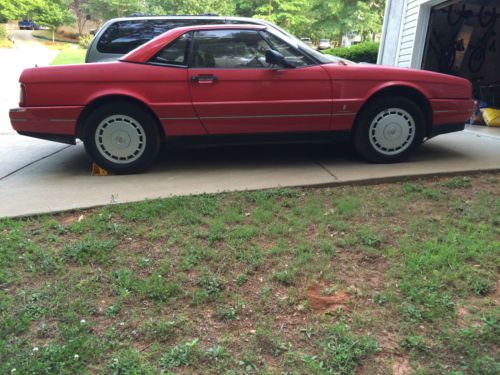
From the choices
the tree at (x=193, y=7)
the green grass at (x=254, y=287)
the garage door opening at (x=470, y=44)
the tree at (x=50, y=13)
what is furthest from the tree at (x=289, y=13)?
the green grass at (x=254, y=287)

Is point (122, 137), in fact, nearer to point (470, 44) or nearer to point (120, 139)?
point (120, 139)

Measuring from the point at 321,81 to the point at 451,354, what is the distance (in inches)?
130

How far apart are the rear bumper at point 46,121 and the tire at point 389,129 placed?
3102 mm

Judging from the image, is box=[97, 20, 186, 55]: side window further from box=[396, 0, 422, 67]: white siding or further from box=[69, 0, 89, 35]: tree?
box=[69, 0, 89, 35]: tree

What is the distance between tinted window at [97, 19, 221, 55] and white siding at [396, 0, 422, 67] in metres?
5.25

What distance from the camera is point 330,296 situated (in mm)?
2480

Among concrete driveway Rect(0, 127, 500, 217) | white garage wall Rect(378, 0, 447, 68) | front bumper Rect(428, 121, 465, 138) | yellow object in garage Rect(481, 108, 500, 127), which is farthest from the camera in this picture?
white garage wall Rect(378, 0, 447, 68)

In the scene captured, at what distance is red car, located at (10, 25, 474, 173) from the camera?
449 centimetres

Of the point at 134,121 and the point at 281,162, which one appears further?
the point at 281,162

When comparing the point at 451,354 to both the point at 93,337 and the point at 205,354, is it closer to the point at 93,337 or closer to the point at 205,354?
the point at 205,354

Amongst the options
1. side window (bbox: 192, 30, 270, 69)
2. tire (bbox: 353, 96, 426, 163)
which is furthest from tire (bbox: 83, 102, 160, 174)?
tire (bbox: 353, 96, 426, 163)

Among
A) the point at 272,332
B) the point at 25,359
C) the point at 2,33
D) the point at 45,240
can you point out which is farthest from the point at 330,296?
the point at 2,33

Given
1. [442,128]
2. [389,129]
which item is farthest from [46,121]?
[442,128]

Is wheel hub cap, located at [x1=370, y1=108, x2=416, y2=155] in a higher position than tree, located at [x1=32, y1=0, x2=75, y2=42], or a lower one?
lower
